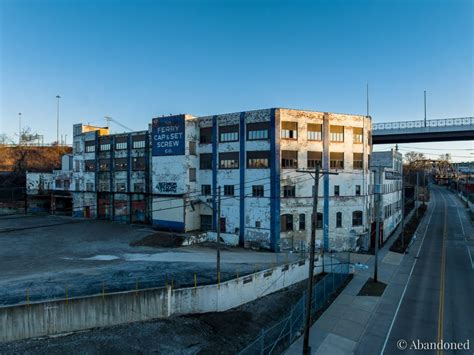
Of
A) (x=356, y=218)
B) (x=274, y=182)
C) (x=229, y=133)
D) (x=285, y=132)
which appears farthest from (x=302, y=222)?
(x=229, y=133)

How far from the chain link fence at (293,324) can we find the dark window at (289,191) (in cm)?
999

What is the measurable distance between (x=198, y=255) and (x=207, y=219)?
10264 mm

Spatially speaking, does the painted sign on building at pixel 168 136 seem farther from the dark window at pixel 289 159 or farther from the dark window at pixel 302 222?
the dark window at pixel 302 222

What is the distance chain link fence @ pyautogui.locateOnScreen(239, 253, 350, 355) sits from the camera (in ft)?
63.2

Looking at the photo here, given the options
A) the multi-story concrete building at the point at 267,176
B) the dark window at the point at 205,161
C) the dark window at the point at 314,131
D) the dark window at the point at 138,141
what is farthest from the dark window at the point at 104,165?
the dark window at the point at 314,131

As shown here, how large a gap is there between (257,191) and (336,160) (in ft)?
36.3

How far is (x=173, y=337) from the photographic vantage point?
2052 centimetres

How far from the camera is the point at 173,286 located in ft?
81.6

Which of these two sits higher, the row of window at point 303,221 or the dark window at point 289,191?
the dark window at point 289,191

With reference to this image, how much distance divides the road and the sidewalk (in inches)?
29.7

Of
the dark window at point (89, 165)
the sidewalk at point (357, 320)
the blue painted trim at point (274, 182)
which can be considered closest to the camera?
the sidewalk at point (357, 320)

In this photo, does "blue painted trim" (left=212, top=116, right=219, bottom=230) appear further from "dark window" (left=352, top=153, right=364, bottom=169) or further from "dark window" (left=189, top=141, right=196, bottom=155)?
"dark window" (left=352, top=153, right=364, bottom=169)

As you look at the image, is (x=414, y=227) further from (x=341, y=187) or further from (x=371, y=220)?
(x=341, y=187)

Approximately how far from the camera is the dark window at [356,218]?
42.8 m
